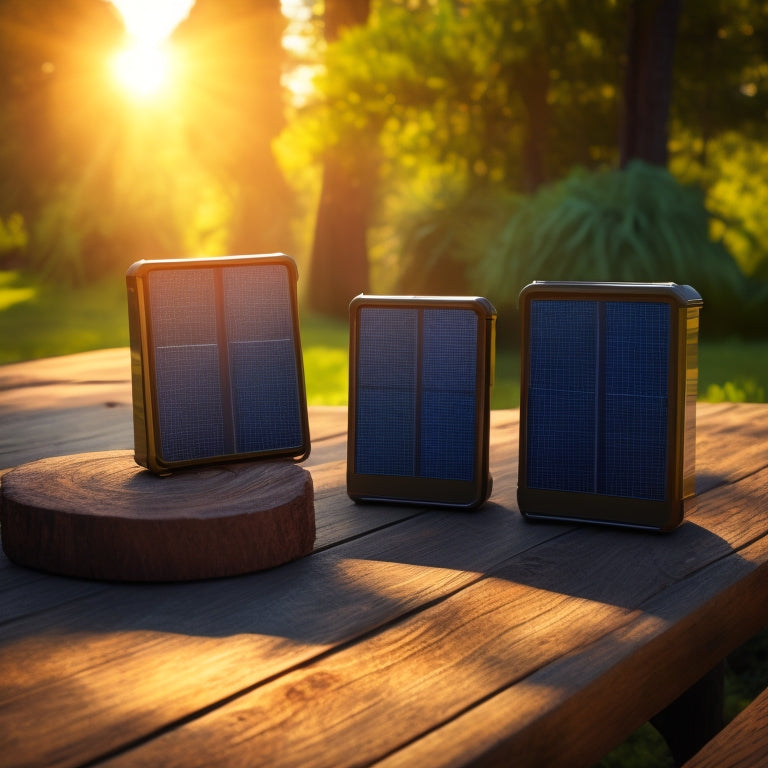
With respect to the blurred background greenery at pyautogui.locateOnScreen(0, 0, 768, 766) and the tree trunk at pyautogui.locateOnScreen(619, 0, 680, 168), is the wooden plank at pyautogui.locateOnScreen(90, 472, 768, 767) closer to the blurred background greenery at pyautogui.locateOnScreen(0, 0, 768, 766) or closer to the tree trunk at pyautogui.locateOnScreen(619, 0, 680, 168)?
the blurred background greenery at pyautogui.locateOnScreen(0, 0, 768, 766)

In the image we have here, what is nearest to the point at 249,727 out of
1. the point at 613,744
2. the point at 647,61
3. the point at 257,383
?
the point at 613,744

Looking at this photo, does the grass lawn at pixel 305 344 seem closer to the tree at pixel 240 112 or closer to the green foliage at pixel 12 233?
the green foliage at pixel 12 233

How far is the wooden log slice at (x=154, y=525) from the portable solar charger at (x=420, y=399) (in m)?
0.30

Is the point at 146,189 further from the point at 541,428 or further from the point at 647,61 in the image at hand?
the point at 541,428

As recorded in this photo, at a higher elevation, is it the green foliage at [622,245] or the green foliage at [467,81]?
the green foliage at [467,81]

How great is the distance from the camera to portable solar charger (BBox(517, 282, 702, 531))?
5.62 feet

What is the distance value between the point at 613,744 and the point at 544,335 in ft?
2.53

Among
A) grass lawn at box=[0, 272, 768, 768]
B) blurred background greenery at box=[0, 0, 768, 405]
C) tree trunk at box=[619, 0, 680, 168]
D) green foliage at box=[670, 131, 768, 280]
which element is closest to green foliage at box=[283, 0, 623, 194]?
blurred background greenery at box=[0, 0, 768, 405]

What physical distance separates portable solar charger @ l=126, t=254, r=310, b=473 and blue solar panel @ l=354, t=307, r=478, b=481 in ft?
0.41

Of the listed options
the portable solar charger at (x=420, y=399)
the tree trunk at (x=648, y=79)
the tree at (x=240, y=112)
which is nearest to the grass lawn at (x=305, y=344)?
the tree trunk at (x=648, y=79)

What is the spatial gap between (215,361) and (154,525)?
446 mm

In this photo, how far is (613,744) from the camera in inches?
47.4

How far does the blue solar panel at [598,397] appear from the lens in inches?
67.9

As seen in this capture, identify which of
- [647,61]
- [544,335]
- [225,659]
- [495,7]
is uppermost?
[495,7]
